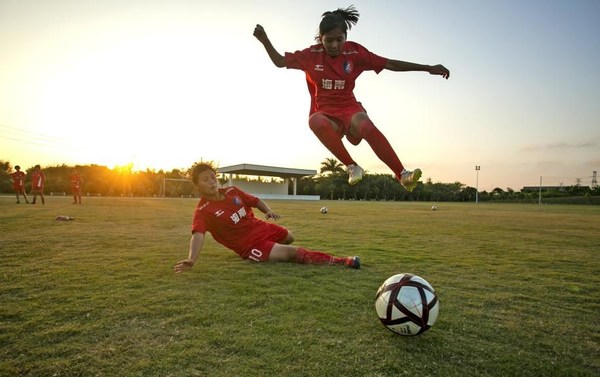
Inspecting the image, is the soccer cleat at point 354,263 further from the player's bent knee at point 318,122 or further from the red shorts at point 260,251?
the player's bent knee at point 318,122

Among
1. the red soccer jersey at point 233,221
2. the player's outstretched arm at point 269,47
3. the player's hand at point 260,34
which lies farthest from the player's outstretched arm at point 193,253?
the player's hand at point 260,34

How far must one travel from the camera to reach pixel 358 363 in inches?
104

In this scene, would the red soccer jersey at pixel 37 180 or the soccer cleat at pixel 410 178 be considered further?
the red soccer jersey at pixel 37 180

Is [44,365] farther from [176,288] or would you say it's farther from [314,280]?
[314,280]

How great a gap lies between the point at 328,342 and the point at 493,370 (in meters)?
1.15

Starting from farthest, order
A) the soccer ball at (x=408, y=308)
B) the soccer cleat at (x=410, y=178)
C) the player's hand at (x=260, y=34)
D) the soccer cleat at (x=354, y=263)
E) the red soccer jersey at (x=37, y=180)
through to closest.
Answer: the red soccer jersey at (x=37, y=180)
the soccer cleat at (x=354, y=263)
the player's hand at (x=260, y=34)
the soccer cleat at (x=410, y=178)
the soccer ball at (x=408, y=308)

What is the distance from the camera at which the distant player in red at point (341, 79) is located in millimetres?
4285

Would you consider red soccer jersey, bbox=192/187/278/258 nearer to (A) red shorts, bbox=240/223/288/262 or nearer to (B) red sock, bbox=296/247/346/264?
(A) red shorts, bbox=240/223/288/262

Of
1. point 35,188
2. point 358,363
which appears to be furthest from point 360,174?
point 35,188

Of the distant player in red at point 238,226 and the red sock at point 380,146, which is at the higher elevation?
the red sock at point 380,146

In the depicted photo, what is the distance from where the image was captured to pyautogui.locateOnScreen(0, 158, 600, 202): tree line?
165 feet

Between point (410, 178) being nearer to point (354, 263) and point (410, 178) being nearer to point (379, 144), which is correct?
point (379, 144)

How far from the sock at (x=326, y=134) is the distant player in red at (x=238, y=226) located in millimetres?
1703

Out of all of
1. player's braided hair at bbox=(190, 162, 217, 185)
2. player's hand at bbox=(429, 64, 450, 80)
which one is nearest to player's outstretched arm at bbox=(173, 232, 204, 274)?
player's braided hair at bbox=(190, 162, 217, 185)
